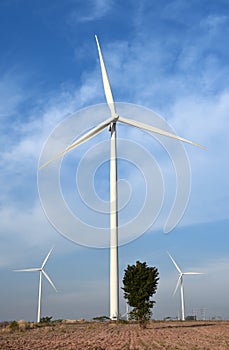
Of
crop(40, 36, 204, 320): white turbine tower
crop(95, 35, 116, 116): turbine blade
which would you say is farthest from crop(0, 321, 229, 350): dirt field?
crop(95, 35, 116, 116): turbine blade

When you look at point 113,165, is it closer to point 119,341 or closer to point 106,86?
point 106,86

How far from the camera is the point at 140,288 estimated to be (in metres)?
59.8

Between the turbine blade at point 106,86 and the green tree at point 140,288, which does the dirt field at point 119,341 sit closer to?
the green tree at point 140,288

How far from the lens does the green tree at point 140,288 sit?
59.8 metres

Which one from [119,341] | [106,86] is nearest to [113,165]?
[106,86]

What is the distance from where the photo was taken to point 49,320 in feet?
318

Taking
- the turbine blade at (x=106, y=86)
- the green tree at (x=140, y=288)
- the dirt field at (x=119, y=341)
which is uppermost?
the turbine blade at (x=106, y=86)

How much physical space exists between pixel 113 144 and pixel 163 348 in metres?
53.2

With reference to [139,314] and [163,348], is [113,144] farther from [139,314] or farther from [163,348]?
[163,348]

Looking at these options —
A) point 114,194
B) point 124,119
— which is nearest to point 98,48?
point 124,119

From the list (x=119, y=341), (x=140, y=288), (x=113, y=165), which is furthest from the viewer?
(x=113, y=165)

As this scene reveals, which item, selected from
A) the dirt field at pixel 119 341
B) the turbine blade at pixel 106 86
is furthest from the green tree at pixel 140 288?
the turbine blade at pixel 106 86

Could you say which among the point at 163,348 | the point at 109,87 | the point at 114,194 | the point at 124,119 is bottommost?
the point at 163,348

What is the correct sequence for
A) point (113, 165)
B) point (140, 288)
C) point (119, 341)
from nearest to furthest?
point (119, 341)
point (140, 288)
point (113, 165)
